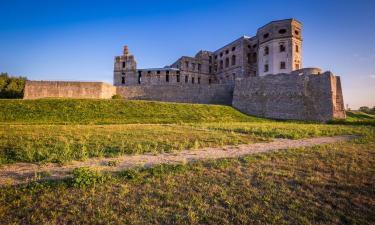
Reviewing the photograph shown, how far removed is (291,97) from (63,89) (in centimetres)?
3967

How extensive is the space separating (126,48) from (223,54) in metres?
28.4

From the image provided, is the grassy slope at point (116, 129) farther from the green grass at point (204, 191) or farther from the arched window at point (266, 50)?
the arched window at point (266, 50)

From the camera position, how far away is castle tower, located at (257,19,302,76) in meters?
45.8

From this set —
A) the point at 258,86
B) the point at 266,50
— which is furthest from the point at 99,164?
the point at 266,50

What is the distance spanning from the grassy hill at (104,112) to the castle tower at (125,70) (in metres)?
30.5

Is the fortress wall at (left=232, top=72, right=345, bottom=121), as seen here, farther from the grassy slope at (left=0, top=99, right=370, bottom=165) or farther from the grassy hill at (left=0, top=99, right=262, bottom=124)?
the grassy hill at (left=0, top=99, right=262, bottom=124)

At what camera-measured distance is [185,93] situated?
43.4 metres

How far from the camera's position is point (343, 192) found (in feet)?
19.3

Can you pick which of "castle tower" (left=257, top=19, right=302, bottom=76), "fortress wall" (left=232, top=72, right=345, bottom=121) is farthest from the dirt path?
"castle tower" (left=257, top=19, right=302, bottom=76)

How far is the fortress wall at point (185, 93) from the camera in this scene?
4322 centimetres

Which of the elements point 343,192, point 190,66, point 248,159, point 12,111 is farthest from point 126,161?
point 190,66

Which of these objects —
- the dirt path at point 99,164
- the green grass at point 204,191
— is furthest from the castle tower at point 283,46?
the dirt path at point 99,164

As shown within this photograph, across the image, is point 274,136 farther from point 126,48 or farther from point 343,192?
point 126,48

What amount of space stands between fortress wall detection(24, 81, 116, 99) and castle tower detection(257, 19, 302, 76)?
35217 mm
